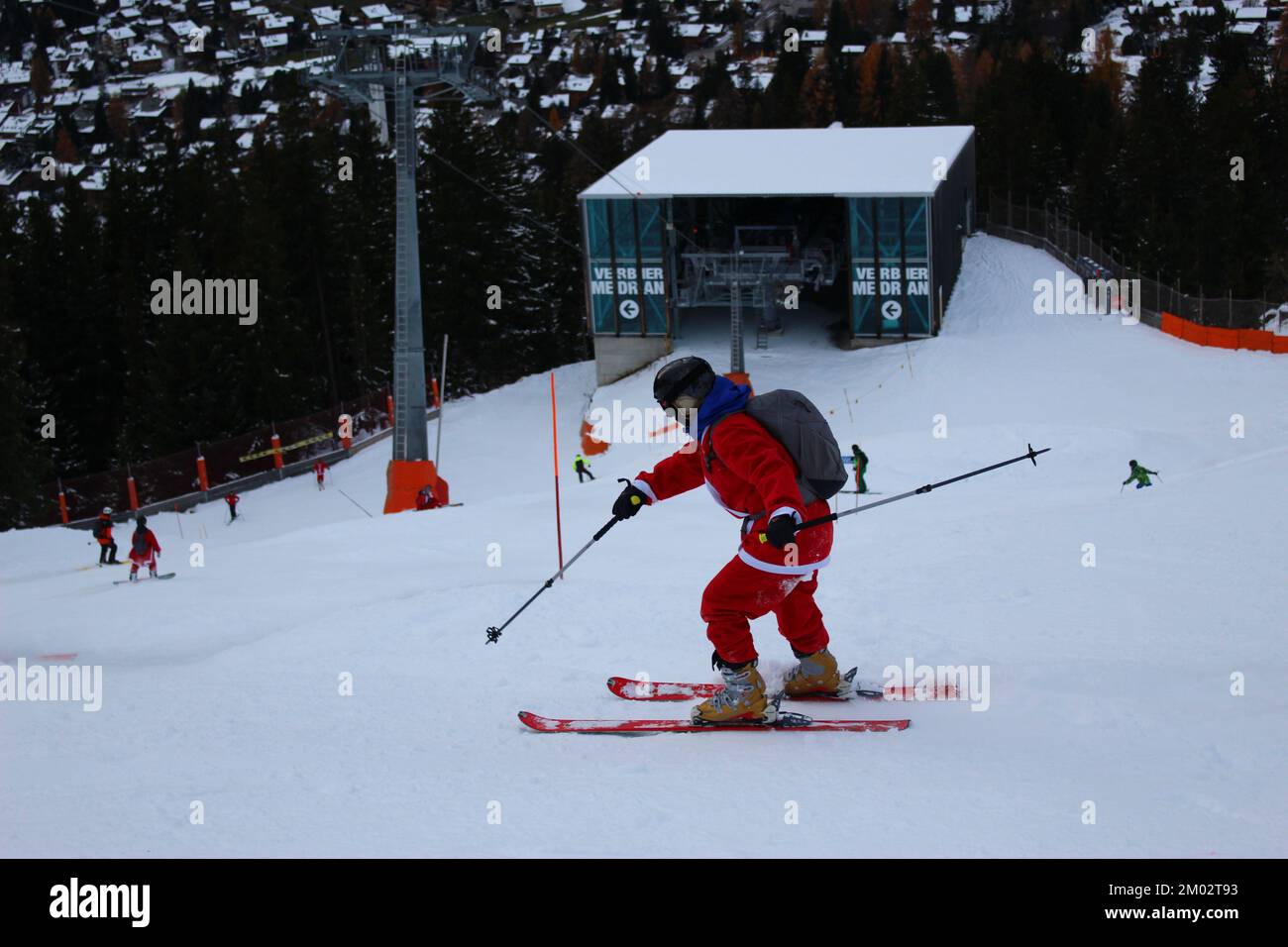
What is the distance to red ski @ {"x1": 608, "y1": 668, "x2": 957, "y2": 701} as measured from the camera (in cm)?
667

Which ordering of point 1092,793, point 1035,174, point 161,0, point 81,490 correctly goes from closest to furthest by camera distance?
point 1092,793 → point 81,490 → point 1035,174 → point 161,0

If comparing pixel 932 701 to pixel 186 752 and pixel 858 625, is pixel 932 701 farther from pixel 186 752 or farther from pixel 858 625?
pixel 186 752

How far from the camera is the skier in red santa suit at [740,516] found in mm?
5863

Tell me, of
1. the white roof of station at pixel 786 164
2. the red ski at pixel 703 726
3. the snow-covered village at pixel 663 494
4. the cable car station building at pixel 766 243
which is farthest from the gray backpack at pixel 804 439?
the white roof of station at pixel 786 164

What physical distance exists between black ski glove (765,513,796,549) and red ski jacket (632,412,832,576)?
0.07 meters

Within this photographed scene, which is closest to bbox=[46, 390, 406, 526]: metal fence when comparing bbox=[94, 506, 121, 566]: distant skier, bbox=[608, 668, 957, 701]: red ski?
bbox=[94, 506, 121, 566]: distant skier

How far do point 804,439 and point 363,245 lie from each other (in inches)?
1643

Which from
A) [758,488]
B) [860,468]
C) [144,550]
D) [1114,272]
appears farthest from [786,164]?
[758,488]

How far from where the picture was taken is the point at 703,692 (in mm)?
6875

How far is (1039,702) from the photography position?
6.32 m

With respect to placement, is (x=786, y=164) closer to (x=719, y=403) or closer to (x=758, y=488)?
(x=719, y=403)

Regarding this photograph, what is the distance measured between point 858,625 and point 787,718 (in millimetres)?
1940

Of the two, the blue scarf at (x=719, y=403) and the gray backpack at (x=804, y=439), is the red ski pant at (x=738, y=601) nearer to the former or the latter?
the gray backpack at (x=804, y=439)

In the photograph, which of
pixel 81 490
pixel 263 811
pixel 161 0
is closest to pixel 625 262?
pixel 81 490
